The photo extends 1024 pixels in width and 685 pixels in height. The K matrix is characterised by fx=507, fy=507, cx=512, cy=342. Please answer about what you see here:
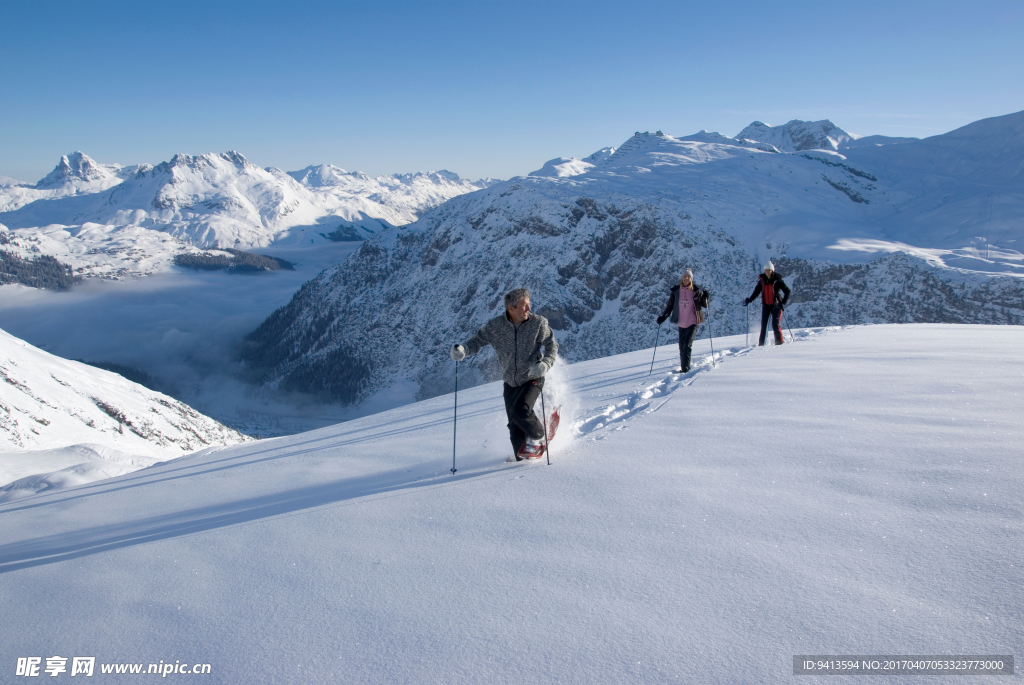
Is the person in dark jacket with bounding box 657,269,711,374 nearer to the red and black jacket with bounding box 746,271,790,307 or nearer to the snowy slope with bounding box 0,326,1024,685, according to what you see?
the red and black jacket with bounding box 746,271,790,307

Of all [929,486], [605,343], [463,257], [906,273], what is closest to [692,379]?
[929,486]

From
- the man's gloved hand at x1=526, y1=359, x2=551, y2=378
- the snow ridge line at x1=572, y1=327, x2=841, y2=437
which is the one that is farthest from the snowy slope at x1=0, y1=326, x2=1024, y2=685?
the man's gloved hand at x1=526, y1=359, x2=551, y2=378

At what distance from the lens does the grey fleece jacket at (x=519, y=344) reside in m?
7.14

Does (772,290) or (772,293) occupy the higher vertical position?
(772,290)

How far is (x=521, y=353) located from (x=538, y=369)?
0.37 meters

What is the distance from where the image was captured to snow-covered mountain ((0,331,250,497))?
63.6 m

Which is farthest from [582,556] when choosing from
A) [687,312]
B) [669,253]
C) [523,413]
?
[669,253]

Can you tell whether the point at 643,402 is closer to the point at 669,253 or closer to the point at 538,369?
the point at 538,369

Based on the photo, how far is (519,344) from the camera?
23.5 ft

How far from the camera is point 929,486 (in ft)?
16.7

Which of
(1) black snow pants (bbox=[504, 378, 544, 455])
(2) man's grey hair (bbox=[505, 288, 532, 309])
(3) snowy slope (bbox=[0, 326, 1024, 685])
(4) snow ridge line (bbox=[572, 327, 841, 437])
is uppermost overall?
(2) man's grey hair (bbox=[505, 288, 532, 309])

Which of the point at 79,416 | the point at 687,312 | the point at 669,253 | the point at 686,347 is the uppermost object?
the point at 669,253

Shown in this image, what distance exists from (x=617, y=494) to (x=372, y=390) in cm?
15468

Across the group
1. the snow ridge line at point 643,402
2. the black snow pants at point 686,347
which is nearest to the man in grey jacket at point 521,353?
the snow ridge line at point 643,402
